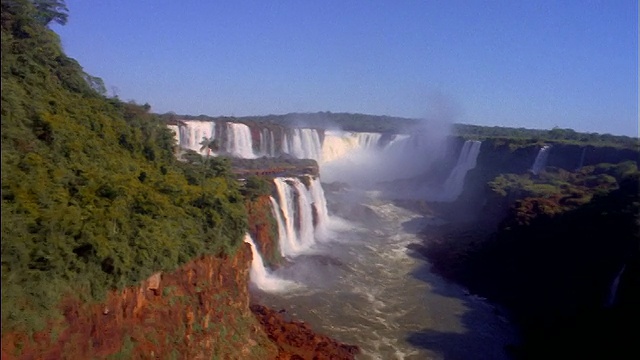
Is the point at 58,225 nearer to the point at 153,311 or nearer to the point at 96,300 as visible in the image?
the point at 96,300

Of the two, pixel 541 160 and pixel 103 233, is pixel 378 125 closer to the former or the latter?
pixel 541 160

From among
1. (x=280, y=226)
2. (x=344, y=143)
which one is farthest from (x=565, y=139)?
(x=280, y=226)

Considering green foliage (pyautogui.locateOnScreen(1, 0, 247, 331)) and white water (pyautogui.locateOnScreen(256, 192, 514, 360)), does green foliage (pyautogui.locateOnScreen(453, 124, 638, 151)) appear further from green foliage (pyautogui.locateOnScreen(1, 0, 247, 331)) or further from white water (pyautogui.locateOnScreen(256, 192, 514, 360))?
green foliage (pyautogui.locateOnScreen(1, 0, 247, 331))

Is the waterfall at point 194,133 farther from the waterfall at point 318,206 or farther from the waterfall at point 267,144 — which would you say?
the waterfall at point 318,206

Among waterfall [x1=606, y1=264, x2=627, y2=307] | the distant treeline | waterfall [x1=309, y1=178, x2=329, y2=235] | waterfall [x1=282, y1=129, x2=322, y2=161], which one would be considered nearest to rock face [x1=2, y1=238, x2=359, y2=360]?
waterfall [x1=606, y1=264, x2=627, y2=307]

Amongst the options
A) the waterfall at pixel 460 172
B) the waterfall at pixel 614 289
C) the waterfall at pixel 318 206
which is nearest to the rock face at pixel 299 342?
the waterfall at pixel 614 289
